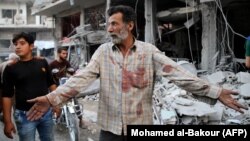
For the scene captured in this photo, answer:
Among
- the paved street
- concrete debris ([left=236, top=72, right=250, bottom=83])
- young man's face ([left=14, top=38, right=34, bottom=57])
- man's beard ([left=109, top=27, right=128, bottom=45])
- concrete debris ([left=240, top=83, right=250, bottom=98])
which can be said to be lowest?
the paved street

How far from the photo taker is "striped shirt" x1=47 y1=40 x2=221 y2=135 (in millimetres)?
3035

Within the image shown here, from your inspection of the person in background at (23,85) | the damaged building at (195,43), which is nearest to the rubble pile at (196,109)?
the damaged building at (195,43)

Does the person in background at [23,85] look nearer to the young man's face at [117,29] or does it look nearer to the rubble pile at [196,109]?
the young man's face at [117,29]

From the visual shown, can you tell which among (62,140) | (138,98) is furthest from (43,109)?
(62,140)

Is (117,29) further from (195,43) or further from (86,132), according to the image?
(195,43)

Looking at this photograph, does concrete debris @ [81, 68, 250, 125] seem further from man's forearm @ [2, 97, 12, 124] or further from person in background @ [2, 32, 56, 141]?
man's forearm @ [2, 97, 12, 124]

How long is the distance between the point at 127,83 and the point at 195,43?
37.3 feet

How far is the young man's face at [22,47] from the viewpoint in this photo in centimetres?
413

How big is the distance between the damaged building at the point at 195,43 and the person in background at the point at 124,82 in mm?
238

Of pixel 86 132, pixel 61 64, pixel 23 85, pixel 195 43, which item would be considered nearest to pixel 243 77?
pixel 86 132

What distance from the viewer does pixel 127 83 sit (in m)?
3.04

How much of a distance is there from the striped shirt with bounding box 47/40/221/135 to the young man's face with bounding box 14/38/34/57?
1.26 metres

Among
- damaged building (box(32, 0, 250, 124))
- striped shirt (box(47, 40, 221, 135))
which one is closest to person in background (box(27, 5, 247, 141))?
striped shirt (box(47, 40, 221, 135))

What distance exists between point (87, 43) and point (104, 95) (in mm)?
15767
